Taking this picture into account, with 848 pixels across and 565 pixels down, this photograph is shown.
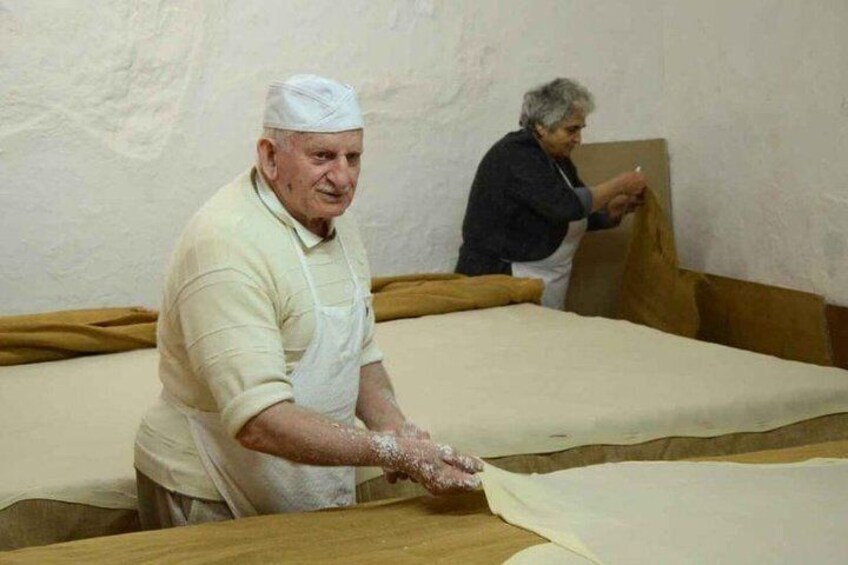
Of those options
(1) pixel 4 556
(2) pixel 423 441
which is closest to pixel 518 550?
(2) pixel 423 441

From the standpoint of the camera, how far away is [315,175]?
7.29 feet

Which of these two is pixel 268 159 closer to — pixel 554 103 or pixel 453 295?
pixel 453 295

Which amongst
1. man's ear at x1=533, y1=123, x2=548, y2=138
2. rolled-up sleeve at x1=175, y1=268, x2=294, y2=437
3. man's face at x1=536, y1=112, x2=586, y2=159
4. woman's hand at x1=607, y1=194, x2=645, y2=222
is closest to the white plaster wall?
woman's hand at x1=607, y1=194, x2=645, y2=222

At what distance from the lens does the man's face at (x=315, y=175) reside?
2.23 m

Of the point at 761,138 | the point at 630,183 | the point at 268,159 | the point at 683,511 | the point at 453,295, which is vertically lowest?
the point at 453,295

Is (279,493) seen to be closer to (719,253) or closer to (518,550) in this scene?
(518,550)

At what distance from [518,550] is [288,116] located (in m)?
0.83

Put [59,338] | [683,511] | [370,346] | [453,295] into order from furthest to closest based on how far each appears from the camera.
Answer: [453,295]
[59,338]
[370,346]
[683,511]

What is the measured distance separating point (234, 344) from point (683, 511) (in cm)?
79

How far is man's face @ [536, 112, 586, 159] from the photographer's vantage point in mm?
4664

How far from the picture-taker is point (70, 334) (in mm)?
4062

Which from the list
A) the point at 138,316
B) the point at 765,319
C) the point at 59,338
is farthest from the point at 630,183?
the point at 59,338

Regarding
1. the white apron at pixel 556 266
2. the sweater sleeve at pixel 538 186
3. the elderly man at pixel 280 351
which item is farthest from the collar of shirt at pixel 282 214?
the white apron at pixel 556 266

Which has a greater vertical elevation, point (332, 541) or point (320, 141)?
point (320, 141)
